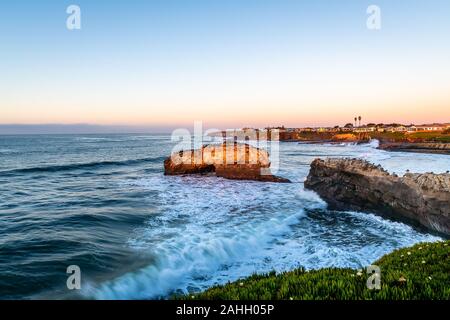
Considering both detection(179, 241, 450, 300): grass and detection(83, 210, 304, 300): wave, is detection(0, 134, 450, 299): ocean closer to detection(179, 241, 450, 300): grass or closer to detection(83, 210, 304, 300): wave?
detection(83, 210, 304, 300): wave

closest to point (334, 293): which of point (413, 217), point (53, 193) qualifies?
point (413, 217)

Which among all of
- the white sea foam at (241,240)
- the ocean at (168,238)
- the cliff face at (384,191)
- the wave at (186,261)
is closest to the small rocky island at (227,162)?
the ocean at (168,238)

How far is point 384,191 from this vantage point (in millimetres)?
21406

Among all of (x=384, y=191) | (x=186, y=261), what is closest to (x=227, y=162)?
(x=384, y=191)

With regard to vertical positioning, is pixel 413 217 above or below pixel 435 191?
below

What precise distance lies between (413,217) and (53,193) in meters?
27.6

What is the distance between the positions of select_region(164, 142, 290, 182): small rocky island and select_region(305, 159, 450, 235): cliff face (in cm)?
860

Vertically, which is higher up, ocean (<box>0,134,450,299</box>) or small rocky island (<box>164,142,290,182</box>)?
small rocky island (<box>164,142,290,182</box>)

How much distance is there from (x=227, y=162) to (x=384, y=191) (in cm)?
1967

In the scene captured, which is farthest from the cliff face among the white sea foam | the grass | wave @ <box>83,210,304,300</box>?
the grass

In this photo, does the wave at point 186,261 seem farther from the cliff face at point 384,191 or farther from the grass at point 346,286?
the cliff face at point 384,191

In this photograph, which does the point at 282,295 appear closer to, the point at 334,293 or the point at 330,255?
the point at 334,293

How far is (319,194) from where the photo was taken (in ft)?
91.7

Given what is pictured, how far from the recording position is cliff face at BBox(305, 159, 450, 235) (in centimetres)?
1759
